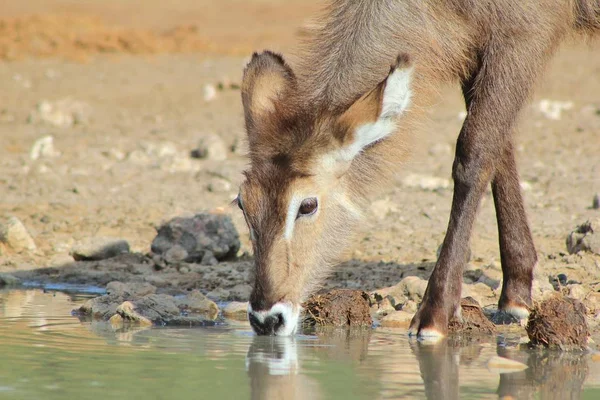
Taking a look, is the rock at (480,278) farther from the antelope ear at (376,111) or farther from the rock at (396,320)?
the antelope ear at (376,111)

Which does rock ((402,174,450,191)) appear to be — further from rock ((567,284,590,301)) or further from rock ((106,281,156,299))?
rock ((106,281,156,299))

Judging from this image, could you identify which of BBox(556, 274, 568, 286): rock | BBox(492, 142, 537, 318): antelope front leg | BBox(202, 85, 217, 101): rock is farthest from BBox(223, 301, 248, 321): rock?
BBox(202, 85, 217, 101): rock

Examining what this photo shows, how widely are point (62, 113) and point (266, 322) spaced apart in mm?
10415

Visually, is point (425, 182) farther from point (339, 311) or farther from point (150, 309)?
point (150, 309)

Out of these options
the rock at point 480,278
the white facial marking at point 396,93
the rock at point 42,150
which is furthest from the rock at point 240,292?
the rock at point 42,150

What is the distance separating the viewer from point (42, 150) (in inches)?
538

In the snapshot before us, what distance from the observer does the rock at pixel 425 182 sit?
11.7 m

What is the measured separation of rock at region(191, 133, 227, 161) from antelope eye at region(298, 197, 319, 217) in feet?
21.7

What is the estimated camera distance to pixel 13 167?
13.0m

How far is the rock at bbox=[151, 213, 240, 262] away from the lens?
9289mm

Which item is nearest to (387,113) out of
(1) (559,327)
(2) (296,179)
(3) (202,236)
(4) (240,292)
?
(2) (296,179)

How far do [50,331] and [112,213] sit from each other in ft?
14.4

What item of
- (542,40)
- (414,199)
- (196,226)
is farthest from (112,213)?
(542,40)

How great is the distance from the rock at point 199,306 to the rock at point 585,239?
3004mm
